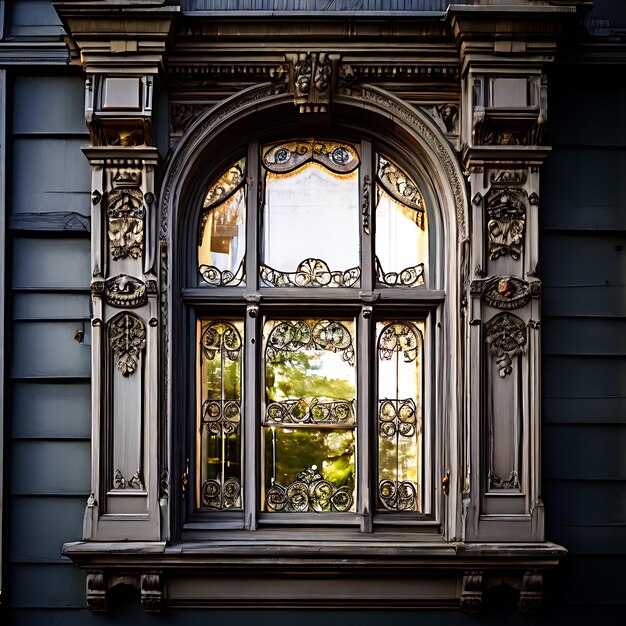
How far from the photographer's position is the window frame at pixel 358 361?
233 inches

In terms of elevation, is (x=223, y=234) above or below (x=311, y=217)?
below

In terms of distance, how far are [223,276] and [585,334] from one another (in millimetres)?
2565

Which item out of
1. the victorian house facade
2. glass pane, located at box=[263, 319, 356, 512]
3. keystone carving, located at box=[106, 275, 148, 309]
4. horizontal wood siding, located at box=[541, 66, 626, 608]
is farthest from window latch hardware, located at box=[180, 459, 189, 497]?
horizontal wood siding, located at box=[541, 66, 626, 608]

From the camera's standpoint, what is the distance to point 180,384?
590cm

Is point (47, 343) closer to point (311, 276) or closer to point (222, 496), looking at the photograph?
point (222, 496)

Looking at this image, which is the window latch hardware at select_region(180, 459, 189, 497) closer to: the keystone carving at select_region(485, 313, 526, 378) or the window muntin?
the window muntin

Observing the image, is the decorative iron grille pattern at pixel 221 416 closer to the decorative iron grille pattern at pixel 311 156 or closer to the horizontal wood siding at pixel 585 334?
the decorative iron grille pattern at pixel 311 156

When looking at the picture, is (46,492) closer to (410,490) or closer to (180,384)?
(180,384)

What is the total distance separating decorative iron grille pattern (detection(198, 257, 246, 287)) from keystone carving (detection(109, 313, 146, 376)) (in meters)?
0.62

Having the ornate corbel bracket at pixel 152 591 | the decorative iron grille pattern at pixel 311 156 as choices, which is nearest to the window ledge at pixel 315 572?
the ornate corbel bracket at pixel 152 591

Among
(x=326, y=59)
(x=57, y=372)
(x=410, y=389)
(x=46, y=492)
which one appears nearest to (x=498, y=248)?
(x=410, y=389)

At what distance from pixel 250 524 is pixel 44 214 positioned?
2.58 meters

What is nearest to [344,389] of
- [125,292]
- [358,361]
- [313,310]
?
[358,361]

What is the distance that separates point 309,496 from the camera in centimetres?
601
